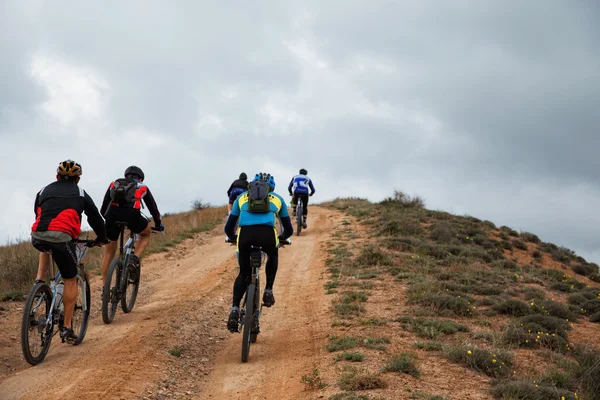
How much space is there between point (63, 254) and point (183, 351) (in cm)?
214

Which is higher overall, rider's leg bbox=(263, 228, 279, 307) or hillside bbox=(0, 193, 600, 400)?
rider's leg bbox=(263, 228, 279, 307)

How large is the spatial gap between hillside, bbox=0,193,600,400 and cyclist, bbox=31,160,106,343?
98 centimetres

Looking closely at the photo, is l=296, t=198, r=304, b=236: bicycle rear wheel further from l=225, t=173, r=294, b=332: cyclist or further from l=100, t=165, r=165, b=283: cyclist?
l=225, t=173, r=294, b=332: cyclist

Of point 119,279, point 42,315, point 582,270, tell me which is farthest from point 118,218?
point 582,270

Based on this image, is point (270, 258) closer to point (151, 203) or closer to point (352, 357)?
point (352, 357)

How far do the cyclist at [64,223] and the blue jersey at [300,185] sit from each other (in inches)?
538

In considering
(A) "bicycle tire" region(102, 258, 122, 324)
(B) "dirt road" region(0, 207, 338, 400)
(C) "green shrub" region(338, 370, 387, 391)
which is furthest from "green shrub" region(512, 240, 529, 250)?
(C) "green shrub" region(338, 370, 387, 391)

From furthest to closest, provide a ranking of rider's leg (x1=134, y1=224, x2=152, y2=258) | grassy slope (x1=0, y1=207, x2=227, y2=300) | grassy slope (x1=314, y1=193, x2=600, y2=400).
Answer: grassy slope (x1=0, y1=207, x2=227, y2=300) < rider's leg (x1=134, y1=224, x2=152, y2=258) < grassy slope (x1=314, y1=193, x2=600, y2=400)

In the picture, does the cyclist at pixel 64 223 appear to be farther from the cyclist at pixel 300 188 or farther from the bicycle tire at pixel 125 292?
the cyclist at pixel 300 188

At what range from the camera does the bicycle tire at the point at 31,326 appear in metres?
6.84

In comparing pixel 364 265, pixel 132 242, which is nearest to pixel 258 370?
pixel 132 242

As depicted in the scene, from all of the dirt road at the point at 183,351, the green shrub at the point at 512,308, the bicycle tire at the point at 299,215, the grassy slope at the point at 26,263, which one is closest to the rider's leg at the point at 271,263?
the dirt road at the point at 183,351

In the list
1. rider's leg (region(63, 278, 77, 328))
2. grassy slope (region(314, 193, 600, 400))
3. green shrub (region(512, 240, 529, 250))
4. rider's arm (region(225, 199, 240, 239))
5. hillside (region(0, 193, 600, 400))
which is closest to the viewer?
hillside (region(0, 193, 600, 400))

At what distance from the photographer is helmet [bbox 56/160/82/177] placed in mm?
7418
